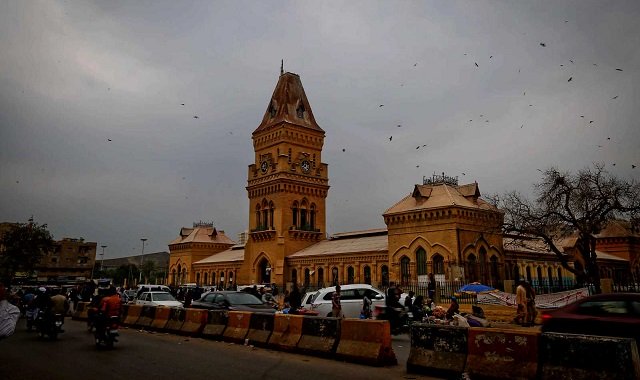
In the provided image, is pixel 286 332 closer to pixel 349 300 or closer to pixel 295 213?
pixel 349 300

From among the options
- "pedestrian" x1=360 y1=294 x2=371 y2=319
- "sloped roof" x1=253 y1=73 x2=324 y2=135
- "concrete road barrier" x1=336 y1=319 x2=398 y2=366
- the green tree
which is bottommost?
"concrete road barrier" x1=336 y1=319 x2=398 y2=366

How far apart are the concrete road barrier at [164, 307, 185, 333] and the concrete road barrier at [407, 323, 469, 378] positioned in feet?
32.2

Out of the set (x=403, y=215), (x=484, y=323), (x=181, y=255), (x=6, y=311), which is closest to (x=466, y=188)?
(x=403, y=215)

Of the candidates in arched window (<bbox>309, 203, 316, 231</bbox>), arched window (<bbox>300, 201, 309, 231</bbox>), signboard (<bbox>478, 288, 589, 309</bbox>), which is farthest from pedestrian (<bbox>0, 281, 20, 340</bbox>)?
arched window (<bbox>309, 203, 316, 231</bbox>)

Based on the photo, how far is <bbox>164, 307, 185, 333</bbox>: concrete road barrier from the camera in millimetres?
16453

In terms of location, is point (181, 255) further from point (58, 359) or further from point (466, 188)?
point (58, 359)

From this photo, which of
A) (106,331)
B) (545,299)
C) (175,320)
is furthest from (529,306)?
(106,331)

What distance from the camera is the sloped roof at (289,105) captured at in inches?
1977

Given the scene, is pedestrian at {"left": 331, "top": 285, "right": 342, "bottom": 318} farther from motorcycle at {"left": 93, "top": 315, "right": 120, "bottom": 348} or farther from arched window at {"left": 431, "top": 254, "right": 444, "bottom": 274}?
arched window at {"left": 431, "top": 254, "right": 444, "bottom": 274}

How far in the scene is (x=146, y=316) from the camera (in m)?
18.7

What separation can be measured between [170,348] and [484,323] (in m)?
8.16

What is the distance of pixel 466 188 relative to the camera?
1419 inches

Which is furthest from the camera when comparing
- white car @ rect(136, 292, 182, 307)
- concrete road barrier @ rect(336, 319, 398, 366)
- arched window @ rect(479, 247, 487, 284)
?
arched window @ rect(479, 247, 487, 284)

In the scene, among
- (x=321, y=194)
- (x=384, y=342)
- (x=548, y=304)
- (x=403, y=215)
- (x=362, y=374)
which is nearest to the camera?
(x=362, y=374)
